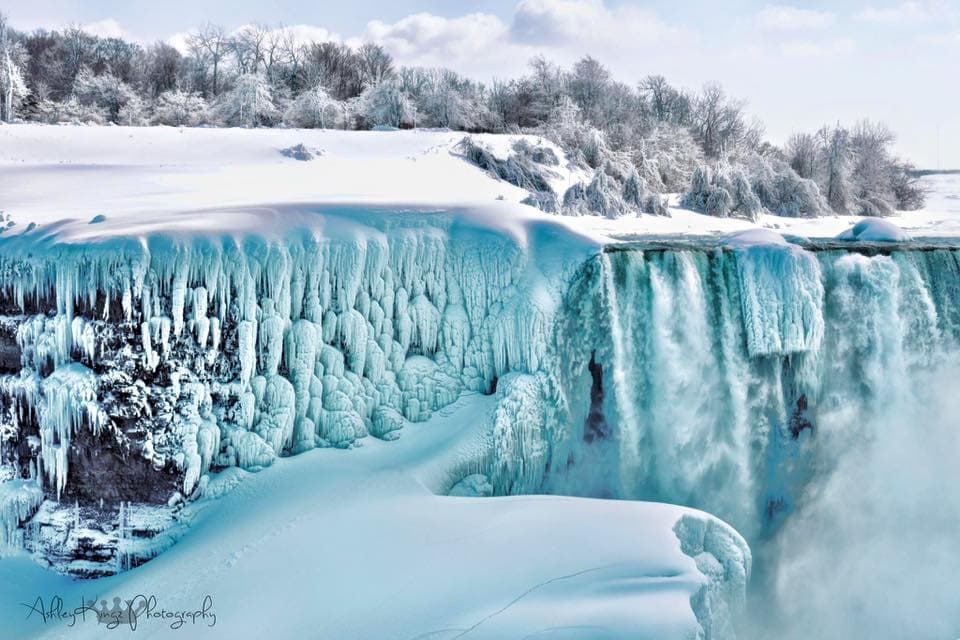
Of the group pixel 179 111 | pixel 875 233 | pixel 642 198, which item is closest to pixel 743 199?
pixel 642 198

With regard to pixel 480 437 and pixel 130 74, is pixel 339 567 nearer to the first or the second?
pixel 480 437

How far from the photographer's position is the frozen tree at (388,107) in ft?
76.4

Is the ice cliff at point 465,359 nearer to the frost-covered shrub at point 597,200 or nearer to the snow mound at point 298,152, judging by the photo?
the frost-covered shrub at point 597,200

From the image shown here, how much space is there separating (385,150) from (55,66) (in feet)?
68.7

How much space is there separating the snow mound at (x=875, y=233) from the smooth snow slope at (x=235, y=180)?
11.4 ft

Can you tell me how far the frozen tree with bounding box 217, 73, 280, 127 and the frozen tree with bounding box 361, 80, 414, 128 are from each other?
3.01 metres

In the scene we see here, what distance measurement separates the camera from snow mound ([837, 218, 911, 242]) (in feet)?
34.1

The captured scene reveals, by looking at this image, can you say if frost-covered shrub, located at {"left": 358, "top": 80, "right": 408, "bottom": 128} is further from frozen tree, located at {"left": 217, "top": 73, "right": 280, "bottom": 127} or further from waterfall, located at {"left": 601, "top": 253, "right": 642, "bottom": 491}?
waterfall, located at {"left": 601, "top": 253, "right": 642, "bottom": 491}

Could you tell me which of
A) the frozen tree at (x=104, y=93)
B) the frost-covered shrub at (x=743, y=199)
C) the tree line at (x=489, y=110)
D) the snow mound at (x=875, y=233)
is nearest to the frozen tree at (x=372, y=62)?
the tree line at (x=489, y=110)

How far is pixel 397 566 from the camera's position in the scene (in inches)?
220

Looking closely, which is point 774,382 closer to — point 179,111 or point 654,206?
point 654,206

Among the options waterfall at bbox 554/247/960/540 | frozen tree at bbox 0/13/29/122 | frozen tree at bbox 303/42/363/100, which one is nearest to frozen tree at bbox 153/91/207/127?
frozen tree at bbox 0/13/29/122

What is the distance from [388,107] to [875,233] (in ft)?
54.0

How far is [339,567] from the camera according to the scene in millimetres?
5676
